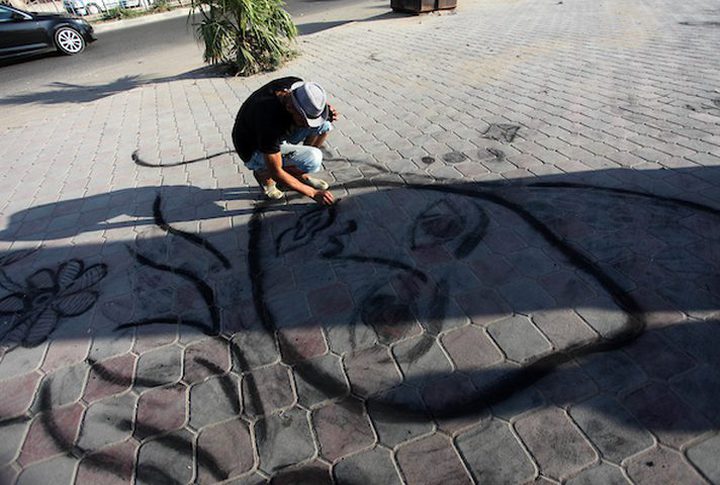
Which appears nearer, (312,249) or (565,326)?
(565,326)

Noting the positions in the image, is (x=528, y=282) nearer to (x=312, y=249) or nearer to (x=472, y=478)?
(x=472, y=478)

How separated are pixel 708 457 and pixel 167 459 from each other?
Result: 223 centimetres

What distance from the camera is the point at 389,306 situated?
2.41 m

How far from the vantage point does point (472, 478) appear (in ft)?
5.38

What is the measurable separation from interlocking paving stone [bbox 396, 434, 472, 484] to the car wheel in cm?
1259

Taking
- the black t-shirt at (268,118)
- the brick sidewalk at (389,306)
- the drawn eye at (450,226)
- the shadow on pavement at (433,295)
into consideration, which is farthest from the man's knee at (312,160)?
the drawn eye at (450,226)

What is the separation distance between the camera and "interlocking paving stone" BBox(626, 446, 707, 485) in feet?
5.14

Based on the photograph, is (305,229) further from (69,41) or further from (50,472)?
(69,41)

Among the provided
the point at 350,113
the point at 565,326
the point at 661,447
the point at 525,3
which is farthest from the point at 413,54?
the point at 661,447

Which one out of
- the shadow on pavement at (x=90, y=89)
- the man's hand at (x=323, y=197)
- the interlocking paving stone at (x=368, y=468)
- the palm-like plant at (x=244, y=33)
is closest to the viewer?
the interlocking paving stone at (x=368, y=468)

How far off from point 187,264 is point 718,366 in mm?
3081

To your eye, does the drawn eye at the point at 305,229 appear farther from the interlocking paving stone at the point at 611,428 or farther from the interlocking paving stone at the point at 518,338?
the interlocking paving stone at the point at 611,428

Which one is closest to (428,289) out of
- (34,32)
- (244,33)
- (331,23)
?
(244,33)

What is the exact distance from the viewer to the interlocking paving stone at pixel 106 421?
6.28 feet
